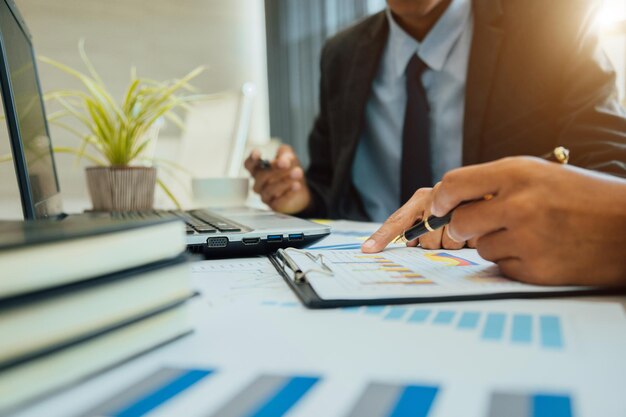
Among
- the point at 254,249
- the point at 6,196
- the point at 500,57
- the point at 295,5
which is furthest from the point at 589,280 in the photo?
the point at 295,5

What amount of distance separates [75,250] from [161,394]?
0.08 meters

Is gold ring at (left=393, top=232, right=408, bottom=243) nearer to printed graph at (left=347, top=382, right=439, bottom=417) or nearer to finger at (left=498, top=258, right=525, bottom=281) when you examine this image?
finger at (left=498, top=258, right=525, bottom=281)

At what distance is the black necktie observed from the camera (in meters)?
1.08

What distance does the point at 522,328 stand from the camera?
0.29 m

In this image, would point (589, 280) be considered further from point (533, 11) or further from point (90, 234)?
point (533, 11)

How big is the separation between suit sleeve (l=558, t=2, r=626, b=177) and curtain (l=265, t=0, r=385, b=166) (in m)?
1.83

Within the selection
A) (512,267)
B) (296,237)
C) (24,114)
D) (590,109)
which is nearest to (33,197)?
(24,114)

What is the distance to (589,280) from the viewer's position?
378 mm

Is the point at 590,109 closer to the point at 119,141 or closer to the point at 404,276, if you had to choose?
the point at 404,276

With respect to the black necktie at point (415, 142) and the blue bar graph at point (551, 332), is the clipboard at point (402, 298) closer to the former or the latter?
the blue bar graph at point (551, 332)

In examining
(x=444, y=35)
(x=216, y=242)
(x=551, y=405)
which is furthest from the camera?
(x=444, y=35)

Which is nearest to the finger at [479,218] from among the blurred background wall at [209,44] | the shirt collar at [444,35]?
the shirt collar at [444,35]

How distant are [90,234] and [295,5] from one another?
310cm

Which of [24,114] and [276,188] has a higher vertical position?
[24,114]
